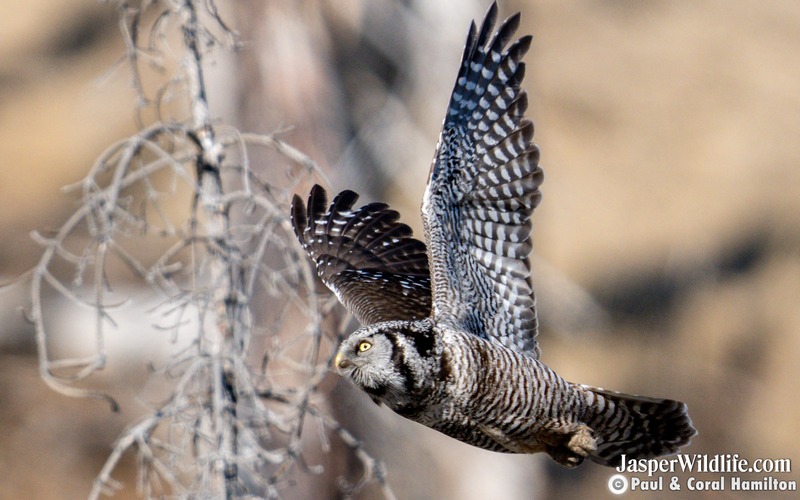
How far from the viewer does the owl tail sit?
4.46 metres

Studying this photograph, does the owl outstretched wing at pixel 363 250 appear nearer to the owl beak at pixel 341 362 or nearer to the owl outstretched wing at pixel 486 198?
the owl outstretched wing at pixel 486 198

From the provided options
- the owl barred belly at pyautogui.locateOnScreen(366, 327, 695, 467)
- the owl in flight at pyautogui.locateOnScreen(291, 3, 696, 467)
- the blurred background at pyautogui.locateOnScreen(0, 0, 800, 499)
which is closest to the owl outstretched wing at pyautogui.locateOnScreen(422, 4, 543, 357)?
the owl in flight at pyautogui.locateOnScreen(291, 3, 696, 467)

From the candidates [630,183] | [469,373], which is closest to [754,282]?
[630,183]

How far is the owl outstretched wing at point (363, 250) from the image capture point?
194 inches

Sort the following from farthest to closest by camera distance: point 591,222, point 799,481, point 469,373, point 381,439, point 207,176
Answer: point 591,222, point 799,481, point 381,439, point 207,176, point 469,373

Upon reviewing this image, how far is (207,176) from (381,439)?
5.07m

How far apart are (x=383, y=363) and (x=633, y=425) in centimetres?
135

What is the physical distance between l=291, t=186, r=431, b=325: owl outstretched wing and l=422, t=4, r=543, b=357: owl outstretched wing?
19.6 inches

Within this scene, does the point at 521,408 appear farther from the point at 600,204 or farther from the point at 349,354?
the point at 600,204

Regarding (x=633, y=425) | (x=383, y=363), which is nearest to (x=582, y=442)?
(x=633, y=425)

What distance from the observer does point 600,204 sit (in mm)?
12273

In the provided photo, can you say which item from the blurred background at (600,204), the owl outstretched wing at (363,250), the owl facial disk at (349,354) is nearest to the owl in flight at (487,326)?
the owl facial disk at (349,354)

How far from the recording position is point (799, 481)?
11.4 m

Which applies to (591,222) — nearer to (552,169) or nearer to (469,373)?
(552,169)
